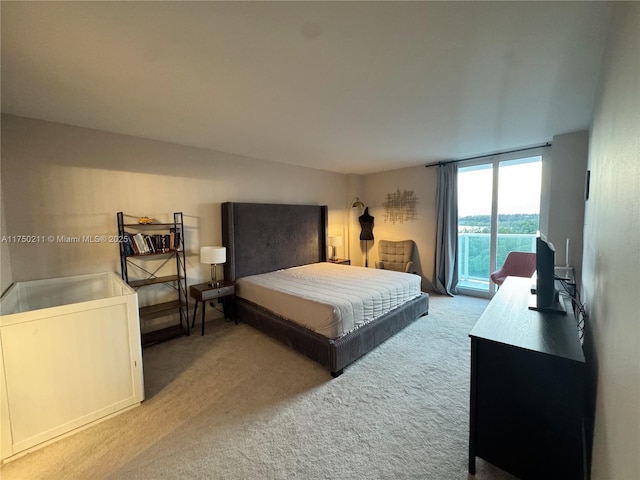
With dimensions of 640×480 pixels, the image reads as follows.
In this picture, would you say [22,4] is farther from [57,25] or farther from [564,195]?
[564,195]

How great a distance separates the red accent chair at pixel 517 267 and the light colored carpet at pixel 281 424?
6.26 feet

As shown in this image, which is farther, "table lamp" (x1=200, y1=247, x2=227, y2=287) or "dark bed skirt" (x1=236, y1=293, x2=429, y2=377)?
"table lamp" (x1=200, y1=247, x2=227, y2=287)

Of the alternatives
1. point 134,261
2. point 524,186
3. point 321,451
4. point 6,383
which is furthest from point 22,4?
point 524,186

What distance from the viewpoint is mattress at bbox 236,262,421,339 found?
101 inches

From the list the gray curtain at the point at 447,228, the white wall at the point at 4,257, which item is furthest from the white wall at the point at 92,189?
the gray curtain at the point at 447,228

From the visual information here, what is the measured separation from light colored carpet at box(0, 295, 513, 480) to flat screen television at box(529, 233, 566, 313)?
98 cm

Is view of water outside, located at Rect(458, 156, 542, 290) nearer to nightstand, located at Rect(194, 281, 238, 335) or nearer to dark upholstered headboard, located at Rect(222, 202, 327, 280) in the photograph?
dark upholstered headboard, located at Rect(222, 202, 327, 280)

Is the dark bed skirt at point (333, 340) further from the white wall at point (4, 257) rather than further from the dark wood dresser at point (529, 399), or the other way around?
the white wall at point (4, 257)

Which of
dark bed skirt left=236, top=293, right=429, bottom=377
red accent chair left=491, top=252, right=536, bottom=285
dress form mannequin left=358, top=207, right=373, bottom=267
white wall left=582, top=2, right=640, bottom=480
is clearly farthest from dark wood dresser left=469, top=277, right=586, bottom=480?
dress form mannequin left=358, top=207, right=373, bottom=267

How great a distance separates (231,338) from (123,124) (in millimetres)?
2671

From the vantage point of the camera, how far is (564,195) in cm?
338

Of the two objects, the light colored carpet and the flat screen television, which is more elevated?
the flat screen television

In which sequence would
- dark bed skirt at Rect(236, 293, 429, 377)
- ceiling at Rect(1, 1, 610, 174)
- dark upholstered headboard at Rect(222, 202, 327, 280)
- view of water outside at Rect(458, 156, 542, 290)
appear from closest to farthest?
ceiling at Rect(1, 1, 610, 174) → dark bed skirt at Rect(236, 293, 429, 377) → dark upholstered headboard at Rect(222, 202, 327, 280) → view of water outside at Rect(458, 156, 542, 290)

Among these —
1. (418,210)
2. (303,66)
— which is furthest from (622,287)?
(418,210)
